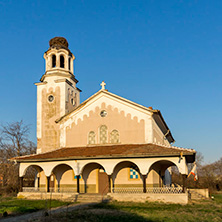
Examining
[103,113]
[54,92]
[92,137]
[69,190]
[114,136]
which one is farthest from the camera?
[54,92]

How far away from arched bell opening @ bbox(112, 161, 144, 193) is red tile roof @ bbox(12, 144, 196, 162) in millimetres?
1575

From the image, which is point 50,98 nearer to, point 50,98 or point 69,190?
point 50,98

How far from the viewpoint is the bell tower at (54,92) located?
2919cm

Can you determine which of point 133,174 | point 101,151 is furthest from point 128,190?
point 101,151

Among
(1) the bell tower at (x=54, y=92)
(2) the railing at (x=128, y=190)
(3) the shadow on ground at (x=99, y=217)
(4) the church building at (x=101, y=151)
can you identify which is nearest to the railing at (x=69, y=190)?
(4) the church building at (x=101, y=151)

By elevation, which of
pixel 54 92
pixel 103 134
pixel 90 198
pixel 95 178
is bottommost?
pixel 90 198

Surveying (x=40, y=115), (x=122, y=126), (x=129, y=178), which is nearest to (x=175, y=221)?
(x=129, y=178)

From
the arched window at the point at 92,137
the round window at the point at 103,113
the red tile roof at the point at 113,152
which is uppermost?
the round window at the point at 103,113

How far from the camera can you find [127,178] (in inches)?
920

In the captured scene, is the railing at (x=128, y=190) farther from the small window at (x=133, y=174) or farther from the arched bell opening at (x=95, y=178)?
the arched bell opening at (x=95, y=178)

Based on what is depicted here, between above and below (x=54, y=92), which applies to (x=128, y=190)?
below

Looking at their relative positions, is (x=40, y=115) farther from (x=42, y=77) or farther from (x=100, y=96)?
(x=100, y=96)

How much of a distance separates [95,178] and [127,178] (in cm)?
286

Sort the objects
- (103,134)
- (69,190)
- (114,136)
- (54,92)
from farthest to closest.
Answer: (54,92)
(103,134)
(114,136)
(69,190)
